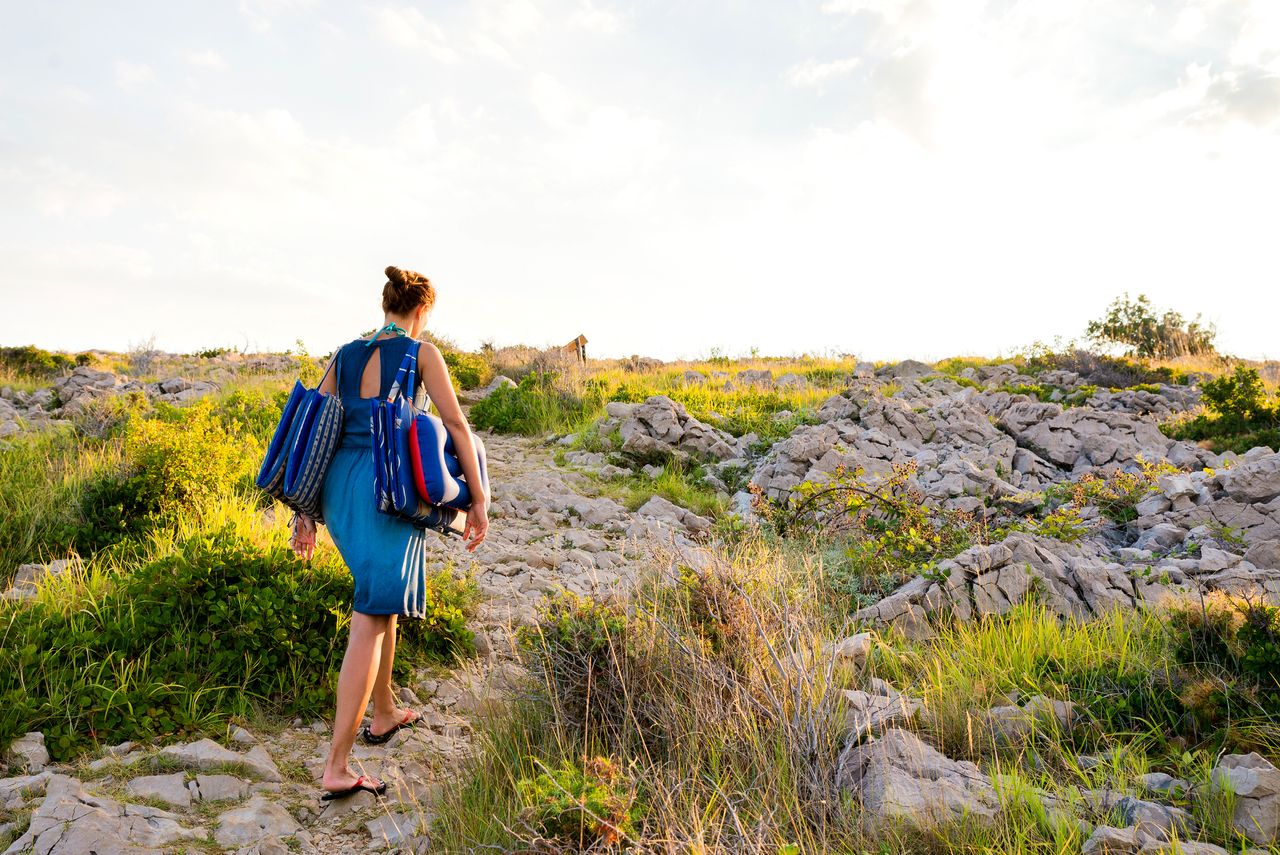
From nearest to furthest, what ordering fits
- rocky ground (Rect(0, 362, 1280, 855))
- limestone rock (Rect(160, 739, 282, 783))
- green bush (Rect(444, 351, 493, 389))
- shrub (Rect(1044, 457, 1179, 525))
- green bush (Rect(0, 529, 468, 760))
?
rocky ground (Rect(0, 362, 1280, 855))
limestone rock (Rect(160, 739, 282, 783))
green bush (Rect(0, 529, 468, 760))
shrub (Rect(1044, 457, 1179, 525))
green bush (Rect(444, 351, 493, 389))

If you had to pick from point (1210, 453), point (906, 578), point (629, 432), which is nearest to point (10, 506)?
point (629, 432)

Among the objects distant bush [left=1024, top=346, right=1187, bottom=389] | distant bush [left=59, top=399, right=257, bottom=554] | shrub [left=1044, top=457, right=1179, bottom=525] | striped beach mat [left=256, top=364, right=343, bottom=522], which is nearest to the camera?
striped beach mat [left=256, top=364, right=343, bottom=522]

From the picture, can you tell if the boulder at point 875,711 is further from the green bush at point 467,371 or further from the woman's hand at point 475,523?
the green bush at point 467,371

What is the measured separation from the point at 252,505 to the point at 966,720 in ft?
17.1

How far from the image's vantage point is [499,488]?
357 inches

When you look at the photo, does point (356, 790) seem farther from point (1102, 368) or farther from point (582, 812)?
point (1102, 368)

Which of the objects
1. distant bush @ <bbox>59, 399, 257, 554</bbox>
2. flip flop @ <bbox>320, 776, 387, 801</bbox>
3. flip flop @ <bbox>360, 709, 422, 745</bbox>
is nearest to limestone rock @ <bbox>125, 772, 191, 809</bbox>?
flip flop @ <bbox>320, 776, 387, 801</bbox>

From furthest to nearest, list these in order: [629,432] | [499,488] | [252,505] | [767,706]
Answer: [629,432] → [499,488] → [252,505] → [767,706]

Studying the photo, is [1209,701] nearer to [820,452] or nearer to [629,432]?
[820,452]

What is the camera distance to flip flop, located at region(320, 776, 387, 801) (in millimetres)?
3602

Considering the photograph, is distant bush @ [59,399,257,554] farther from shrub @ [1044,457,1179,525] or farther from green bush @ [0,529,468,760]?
shrub @ [1044,457,1179,525]

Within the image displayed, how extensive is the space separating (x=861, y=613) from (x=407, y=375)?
3.16m

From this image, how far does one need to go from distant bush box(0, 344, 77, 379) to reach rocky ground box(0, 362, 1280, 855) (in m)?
7.57

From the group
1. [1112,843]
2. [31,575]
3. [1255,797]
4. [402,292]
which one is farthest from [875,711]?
[31,575]
